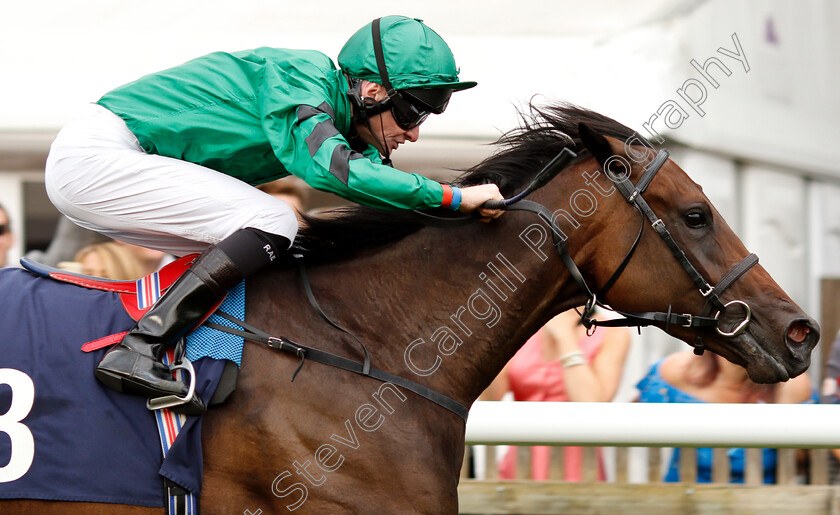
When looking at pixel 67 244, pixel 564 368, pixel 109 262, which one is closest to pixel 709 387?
pixel 564 368

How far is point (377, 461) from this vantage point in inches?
97.2

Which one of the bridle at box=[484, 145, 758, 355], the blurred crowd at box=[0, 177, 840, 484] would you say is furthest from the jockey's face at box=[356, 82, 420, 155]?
the blurred crowd at box=[0, 177, 840, 484]

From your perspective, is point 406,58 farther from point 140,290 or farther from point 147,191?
point 140,290

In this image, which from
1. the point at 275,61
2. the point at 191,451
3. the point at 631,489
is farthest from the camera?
the point at 631,489

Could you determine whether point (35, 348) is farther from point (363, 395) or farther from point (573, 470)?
point (573, 470)

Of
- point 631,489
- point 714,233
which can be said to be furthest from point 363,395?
point 631,489

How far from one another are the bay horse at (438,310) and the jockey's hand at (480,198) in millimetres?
62

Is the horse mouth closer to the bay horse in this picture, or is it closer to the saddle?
the bay horse

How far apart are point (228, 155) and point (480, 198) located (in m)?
0.75

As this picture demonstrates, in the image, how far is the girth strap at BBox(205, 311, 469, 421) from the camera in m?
2.54

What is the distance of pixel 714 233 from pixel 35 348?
1974mm

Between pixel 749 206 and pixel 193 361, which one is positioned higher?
pixel 193 361

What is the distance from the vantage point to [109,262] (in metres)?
4.57

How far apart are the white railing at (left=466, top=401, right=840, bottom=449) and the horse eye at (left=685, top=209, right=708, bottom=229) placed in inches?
42.7
